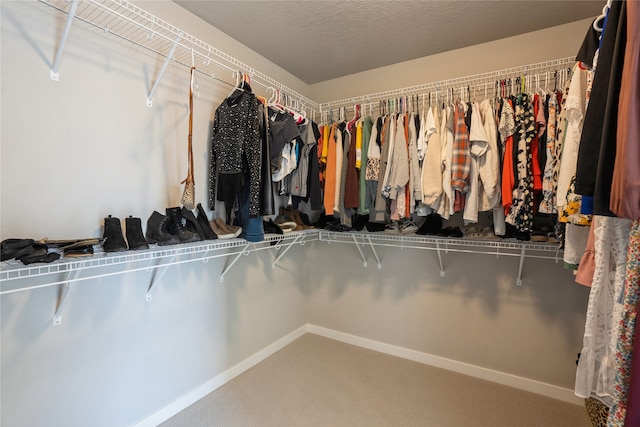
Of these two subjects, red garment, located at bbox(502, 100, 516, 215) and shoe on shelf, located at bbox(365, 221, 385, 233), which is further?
shoe on shelf, located at bbox(365, 221, 385, 233)

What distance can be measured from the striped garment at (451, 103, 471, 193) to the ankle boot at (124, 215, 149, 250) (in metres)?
1.70

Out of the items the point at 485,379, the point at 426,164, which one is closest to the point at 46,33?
the point at 426,164

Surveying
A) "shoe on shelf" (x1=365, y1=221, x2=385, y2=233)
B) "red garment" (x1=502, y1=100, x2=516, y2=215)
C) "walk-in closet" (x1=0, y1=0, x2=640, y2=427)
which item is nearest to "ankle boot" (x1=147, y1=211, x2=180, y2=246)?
"walk-in closet" (x1=0, y1=0, x2=640, y2=427)

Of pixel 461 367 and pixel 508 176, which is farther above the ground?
pixel 508 176

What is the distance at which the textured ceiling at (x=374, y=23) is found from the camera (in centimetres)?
183

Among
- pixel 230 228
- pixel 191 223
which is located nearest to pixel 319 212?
pixel 230 228

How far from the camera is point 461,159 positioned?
1830 mm

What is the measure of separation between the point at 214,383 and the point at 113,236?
1.28 metres

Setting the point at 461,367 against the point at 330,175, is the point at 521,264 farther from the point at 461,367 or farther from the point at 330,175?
the point at 330,175

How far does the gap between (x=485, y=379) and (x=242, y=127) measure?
2.44 m

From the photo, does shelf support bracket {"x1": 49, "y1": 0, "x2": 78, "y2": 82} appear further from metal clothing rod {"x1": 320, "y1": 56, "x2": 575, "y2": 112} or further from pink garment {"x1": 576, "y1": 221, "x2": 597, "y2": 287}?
pink garment {"x1": 576, "y1": 221, "x2": 597, "y2": 287}

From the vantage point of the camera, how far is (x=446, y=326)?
240 centimetres

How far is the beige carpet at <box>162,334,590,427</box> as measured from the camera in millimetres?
1799

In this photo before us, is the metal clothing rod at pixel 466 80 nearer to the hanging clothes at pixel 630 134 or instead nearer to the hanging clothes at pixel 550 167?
the hanging clothes at pixel 550 167
